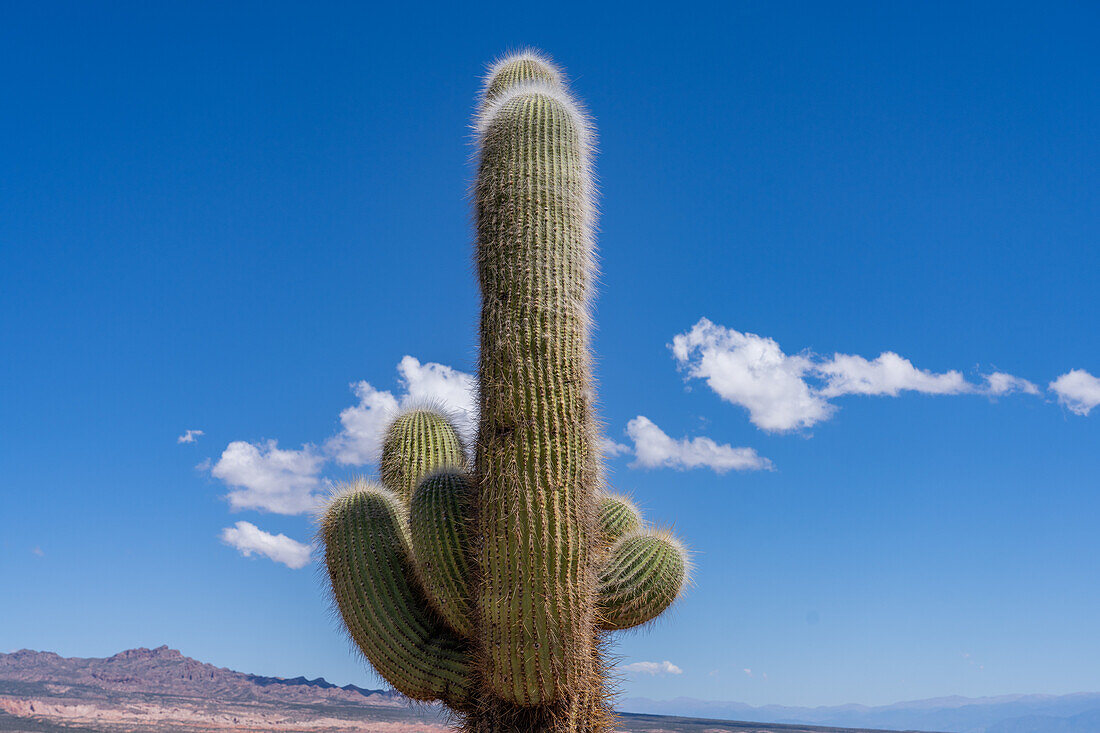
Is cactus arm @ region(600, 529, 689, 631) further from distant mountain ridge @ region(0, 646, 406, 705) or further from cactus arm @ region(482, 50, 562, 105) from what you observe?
distant mountain ridge @ region(0, 646, 406, 705)

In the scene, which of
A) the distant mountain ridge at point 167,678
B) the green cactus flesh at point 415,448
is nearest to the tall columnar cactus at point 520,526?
the green cactus flesh at point 415,448

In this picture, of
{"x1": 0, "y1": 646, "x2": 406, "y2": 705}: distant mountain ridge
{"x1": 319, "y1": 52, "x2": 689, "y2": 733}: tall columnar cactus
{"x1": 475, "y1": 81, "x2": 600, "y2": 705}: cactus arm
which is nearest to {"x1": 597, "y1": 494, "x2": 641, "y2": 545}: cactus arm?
{"x1": 319, "y1": 52, "x2": 689, "y2": 733}: tall columnar cactus

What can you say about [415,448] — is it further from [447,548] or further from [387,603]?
[447,548]

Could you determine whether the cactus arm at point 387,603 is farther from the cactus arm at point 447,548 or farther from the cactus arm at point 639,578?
the cactus arm at point 639,578

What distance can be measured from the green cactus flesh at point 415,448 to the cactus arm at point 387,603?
0.70 meters

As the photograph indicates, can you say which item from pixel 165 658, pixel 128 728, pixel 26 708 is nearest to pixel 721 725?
pixel 128 728

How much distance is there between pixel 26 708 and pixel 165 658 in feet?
310

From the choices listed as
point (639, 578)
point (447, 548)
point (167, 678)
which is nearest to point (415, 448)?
point (447, 548)

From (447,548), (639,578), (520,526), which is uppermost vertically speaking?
(520,526)

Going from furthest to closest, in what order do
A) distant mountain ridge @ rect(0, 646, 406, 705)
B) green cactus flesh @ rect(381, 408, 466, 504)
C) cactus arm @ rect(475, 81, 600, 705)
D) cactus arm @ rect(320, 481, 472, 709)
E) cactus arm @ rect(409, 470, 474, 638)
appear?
distant mountain ridge @ rect(0, 646, 406, 705) → green cactus flesh @ rect(381, 408, 466, 504) → cactus arm @ rect(320, 481, 472, 709) → cactus arm @ rect(409, 470, 474, 638) → cactus arm @ rect(475, 81, 600, 705)

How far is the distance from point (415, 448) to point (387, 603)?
1.80 meters

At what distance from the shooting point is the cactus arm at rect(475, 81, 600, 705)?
561 cm

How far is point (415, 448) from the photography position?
8156 mm

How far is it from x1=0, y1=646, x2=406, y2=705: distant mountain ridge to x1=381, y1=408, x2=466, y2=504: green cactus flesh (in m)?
161
